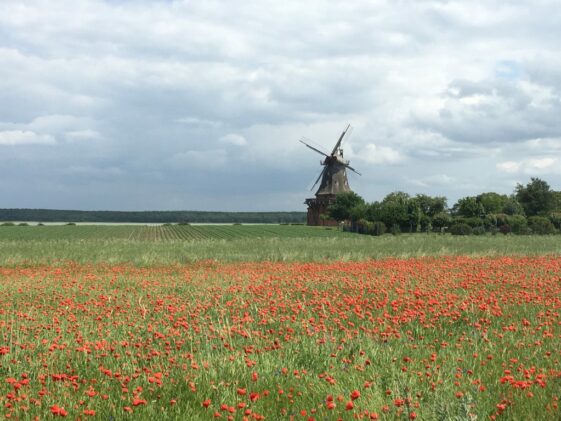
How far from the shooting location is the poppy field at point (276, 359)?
225 inches

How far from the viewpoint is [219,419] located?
5.55m

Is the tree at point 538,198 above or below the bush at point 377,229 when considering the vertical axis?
above

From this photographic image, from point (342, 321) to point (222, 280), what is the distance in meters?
6.75

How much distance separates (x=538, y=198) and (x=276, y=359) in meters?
125

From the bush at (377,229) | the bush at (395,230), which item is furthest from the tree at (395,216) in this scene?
the bush at (377,229)

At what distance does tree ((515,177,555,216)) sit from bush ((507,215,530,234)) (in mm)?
23497

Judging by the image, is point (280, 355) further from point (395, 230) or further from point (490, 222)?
point (490, 222)

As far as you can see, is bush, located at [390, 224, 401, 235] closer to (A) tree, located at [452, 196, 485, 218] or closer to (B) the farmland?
(A) tree, located at [452, 196, 485, 218]

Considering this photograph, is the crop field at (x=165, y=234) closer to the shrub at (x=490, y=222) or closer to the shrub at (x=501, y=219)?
the shrub at (x=490, y=222)

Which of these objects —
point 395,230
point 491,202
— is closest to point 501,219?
point 395,230

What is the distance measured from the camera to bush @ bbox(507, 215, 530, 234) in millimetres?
80338

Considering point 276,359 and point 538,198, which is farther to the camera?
point 538,198

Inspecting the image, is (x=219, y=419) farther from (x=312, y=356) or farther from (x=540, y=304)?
(x=540, y=304)

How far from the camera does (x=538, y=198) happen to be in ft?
391
